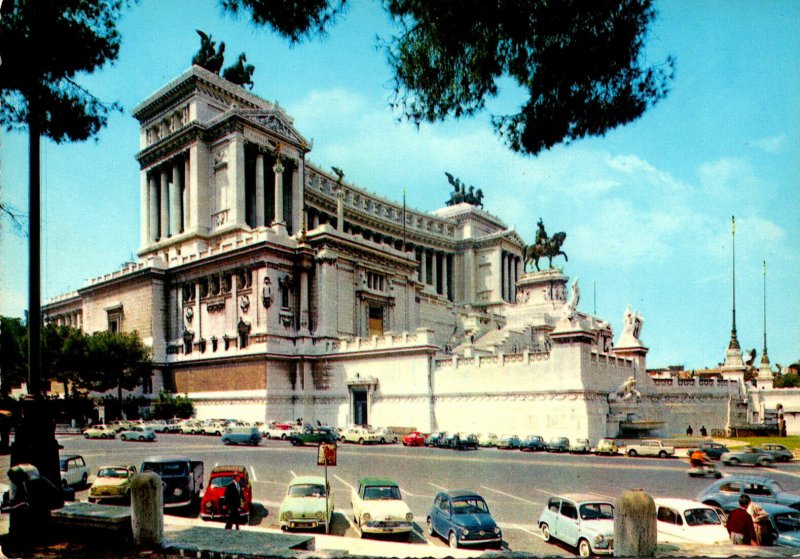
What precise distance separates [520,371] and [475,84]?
25.0 metres

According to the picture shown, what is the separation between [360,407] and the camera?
43.7 m

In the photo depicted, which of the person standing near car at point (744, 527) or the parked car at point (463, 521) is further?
the parked car at point (463, 521)

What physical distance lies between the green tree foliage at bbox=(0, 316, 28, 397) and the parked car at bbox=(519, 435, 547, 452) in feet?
74.2

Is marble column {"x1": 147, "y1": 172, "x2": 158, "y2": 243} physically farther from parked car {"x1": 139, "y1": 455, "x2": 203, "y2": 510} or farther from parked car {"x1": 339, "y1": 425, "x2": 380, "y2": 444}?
parked car {"x1": 139, "y1": 455, "x2": 203, "y2": 510}

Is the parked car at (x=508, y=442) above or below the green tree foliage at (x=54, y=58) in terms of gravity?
below

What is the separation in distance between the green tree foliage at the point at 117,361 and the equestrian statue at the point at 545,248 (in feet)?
136

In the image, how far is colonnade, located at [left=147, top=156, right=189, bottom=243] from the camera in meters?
61.9

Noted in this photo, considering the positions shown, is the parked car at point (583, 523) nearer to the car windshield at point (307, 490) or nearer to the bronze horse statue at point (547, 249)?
the car windshield at point (307, 490)

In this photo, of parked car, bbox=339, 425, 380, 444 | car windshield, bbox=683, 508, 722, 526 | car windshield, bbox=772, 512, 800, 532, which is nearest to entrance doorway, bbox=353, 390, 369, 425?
parked car, bbox=339, 425, 380, 444

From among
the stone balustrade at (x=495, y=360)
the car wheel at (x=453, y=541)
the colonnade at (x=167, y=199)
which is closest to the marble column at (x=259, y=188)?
the colonnade at (x=167, y=199)

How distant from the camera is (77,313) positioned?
6450 centimetres

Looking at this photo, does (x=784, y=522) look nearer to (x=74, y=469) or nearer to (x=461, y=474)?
(x=461, y=474)

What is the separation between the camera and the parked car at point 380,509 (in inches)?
594

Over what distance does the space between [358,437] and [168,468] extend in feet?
64.2
